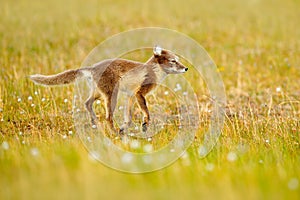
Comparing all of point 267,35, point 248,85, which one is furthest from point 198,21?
point 248,85

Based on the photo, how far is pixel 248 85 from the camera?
11.9 m

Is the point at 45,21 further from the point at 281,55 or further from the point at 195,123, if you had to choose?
the point at 195,123

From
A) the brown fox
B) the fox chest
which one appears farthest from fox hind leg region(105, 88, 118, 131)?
the fox chest

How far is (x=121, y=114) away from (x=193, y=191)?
3.92m

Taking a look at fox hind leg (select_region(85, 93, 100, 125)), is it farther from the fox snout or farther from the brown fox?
the fox snout

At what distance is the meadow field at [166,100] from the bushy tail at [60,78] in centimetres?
75

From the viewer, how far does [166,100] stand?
996 cm

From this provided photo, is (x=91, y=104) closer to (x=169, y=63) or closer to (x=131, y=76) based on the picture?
(x=131, y=76)

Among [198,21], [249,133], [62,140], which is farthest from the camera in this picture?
[198,21]

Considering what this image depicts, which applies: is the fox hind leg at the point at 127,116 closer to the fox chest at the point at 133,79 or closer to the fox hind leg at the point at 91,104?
the fox chest at the point at 133,79

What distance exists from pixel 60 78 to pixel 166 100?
3161 millimetres

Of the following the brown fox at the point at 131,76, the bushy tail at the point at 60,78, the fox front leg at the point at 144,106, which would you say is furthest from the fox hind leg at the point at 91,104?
the fox front leg at the point at 144,106

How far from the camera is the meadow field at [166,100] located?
4.43 m

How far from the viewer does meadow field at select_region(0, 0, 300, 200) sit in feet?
14.5
